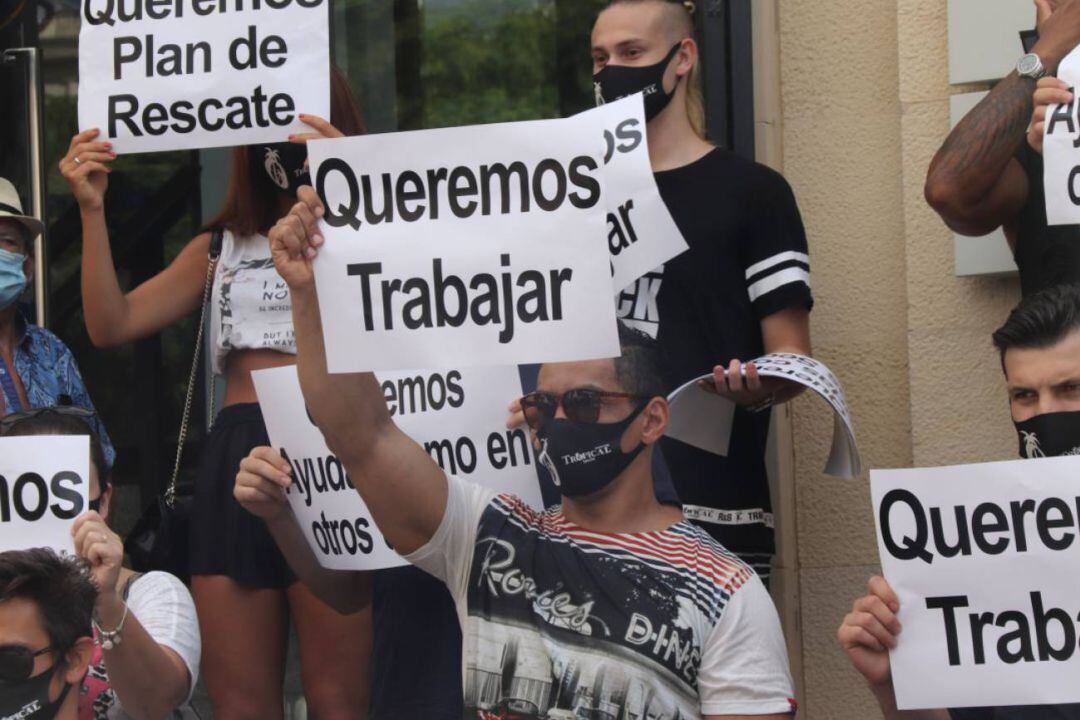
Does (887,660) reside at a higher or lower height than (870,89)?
lower

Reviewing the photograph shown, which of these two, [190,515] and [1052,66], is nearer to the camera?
[1052,66]

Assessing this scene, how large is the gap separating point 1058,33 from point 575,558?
5.36 feet

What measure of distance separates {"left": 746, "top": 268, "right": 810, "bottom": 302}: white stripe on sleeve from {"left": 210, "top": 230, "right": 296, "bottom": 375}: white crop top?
1.14 meters

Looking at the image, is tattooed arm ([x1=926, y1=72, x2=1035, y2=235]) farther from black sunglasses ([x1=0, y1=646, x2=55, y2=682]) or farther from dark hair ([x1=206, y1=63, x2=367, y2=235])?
black sunglasses ([x1=0, y1=646, x2=55, y2=682])

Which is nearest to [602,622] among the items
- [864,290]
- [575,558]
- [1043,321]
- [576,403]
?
[575,558]

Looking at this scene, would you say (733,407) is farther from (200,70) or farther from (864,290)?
(200,70)

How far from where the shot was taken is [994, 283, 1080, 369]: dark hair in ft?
12.5

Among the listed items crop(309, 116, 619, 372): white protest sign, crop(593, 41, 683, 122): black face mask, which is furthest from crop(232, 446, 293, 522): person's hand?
crop(593, 41, 683, 122): black face mask

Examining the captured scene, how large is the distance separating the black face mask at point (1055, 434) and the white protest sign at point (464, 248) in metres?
0.83

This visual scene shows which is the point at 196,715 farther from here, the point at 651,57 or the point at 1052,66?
the point at 1052,66

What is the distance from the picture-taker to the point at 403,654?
4.25m

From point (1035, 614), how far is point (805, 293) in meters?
1.27

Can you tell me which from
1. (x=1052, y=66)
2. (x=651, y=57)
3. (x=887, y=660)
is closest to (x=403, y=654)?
(x=887, y=660)

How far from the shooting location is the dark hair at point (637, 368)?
12.9 ft
